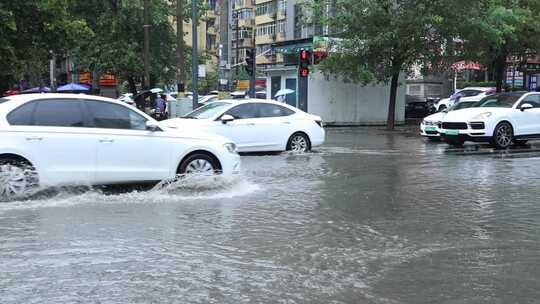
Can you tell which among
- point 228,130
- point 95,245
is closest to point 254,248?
point 95,245

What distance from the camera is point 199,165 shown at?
1020cm

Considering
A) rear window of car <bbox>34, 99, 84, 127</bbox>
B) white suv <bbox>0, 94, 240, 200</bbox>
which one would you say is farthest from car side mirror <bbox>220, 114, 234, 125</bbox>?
rear window of car <bbox>34, 99, 84, 127</bbox>

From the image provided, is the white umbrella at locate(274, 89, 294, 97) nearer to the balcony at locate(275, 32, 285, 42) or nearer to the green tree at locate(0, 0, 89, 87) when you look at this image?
the green tree at locate(0, 0, 89, 87)

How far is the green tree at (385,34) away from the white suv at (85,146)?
1745 cm

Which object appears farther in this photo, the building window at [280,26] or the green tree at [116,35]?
the building window at [280,26]

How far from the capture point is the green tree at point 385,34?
25.9 metres

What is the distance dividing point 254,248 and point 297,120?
10328 mm

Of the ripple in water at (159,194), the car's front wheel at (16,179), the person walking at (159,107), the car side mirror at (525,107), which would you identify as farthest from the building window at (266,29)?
the car's front wheel at (16,179)

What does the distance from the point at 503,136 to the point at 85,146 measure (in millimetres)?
12638

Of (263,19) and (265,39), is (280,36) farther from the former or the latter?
(263,19)

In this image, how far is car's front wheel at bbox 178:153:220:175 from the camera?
33.1ft

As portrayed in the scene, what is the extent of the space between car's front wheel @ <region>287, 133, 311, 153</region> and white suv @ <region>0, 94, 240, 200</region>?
6.58 meters

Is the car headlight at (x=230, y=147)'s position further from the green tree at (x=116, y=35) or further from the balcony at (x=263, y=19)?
the balcony at (x=263, y=19)

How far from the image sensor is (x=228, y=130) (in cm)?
1556
